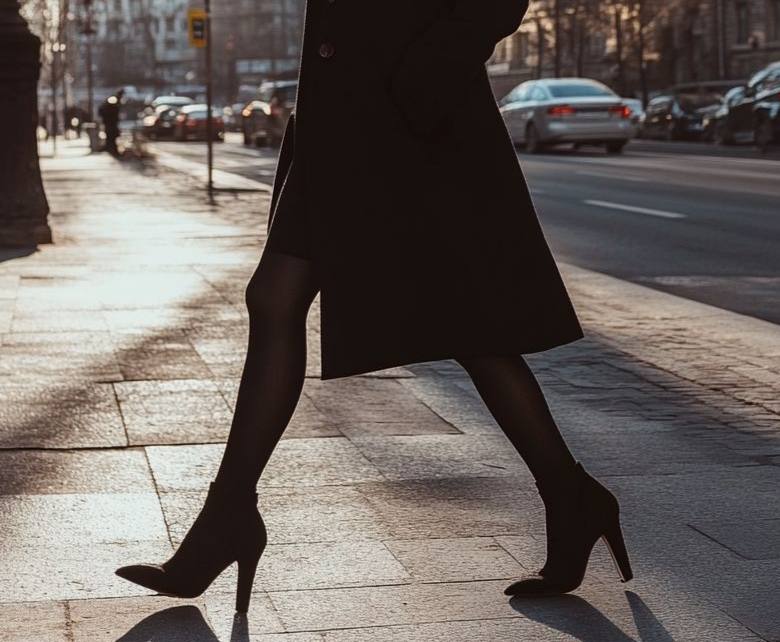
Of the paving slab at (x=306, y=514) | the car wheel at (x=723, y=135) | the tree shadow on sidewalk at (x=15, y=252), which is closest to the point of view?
the paving slab at (x=306, y=514)

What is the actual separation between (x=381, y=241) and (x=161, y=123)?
179 ft

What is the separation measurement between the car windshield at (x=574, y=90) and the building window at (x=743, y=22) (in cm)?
3691

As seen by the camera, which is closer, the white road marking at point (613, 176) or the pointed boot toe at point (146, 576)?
the pointed boot toe at point (146, 576)

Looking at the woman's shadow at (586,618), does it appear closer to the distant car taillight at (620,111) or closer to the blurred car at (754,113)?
the distant car taillight at (620,111)

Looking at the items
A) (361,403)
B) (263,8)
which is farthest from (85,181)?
(263,8)

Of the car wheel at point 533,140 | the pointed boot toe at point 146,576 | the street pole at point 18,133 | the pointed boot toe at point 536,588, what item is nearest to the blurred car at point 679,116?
the car wheel at point 533,140

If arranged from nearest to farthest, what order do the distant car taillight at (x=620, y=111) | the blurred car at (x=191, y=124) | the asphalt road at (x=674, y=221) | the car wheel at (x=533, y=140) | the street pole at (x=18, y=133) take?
the asphalt road at (x=674, y=221) < the street pole at (x=18, y=133) < the distant car taillight at (x=620, y=111) < the car wheel at (x=533, y=140) < the blurred car at (x=191, y=124)

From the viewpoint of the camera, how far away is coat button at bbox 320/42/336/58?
3416 mm

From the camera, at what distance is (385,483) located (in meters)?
4.68

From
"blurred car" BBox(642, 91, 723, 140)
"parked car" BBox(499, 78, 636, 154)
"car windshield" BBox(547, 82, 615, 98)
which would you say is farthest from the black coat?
"blurred car" BBox(642, 91, 723, 140)

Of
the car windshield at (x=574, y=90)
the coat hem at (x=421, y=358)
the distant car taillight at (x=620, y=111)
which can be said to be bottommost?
the coat hem at (x=421, y=358)

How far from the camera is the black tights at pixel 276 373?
11.3ft

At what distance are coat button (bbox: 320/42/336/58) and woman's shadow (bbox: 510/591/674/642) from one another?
119 cm

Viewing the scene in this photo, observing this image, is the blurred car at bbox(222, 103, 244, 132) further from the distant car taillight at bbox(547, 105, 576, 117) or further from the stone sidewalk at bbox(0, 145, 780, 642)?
the stone sidewalk at bbox(0, 145, 780, 642)
